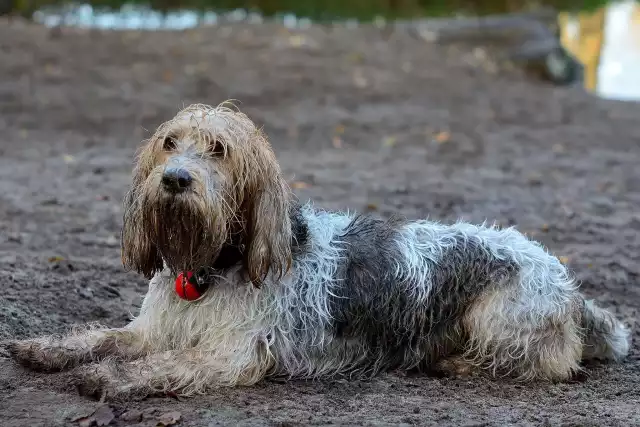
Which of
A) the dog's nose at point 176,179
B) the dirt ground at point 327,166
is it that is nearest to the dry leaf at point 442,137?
the dirt ground at point 327,166

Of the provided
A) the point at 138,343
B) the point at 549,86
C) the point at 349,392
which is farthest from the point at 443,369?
the point at 549,86

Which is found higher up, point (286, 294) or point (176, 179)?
point (176, 179)

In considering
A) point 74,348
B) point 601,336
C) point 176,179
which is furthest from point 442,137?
point 176,179

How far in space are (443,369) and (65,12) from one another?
20440 mm

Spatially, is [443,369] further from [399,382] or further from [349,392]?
[349,392]

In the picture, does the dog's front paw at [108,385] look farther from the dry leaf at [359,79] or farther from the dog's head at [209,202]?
the dry leaf at [359,79]

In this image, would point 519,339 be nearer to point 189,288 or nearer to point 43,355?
point 189,288

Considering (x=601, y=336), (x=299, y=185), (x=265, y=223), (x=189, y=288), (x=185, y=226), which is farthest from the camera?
(x=299, y=185)

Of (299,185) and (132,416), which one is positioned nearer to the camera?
(132,416)

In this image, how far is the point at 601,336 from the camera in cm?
663

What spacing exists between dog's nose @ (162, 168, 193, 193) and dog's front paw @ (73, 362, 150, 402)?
1.14 metres

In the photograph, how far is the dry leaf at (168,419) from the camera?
16.5 feet

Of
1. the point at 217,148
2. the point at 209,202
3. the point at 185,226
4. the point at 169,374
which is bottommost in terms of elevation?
the point at 169,374

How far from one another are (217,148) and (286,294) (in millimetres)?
1027
